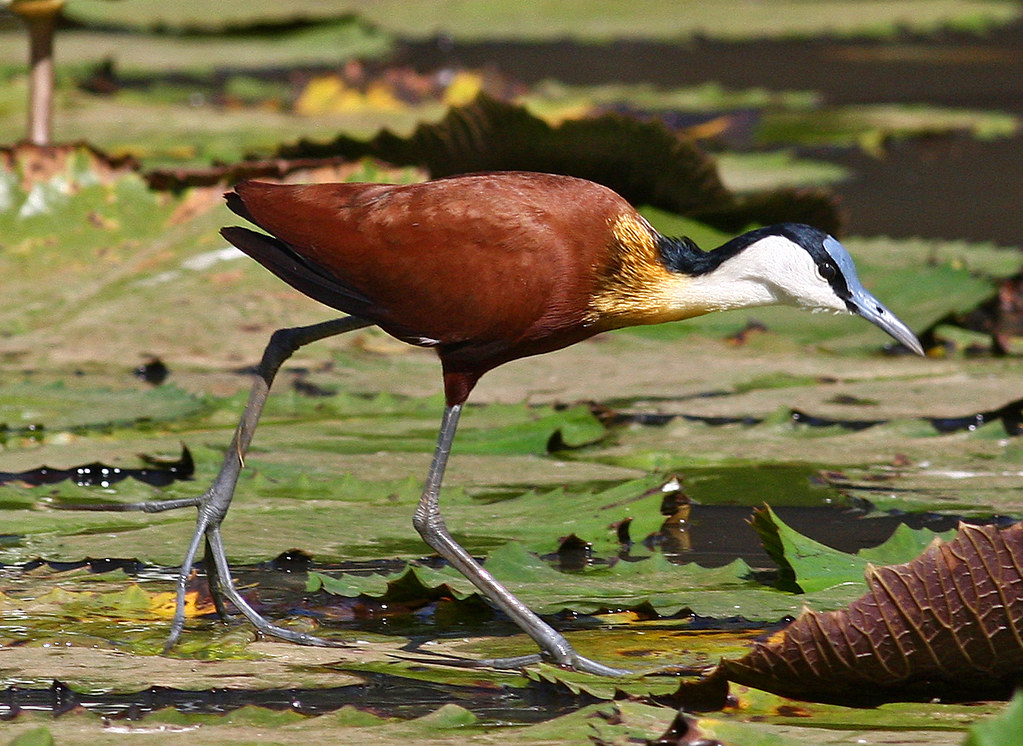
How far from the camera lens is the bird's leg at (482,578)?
2.42 meters

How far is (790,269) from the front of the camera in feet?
9.08

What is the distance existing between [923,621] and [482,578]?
0.79 m

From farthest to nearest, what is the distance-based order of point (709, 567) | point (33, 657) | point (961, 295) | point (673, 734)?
point (961, 295)
point (709, 567)
point (33, 657)
point (673, 734)

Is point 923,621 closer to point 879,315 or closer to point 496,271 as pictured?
point 879,315

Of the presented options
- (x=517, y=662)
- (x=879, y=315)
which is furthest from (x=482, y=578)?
(x=879, y=315)

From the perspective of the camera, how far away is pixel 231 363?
422cm

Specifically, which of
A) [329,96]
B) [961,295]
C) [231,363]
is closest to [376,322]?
[231,363]

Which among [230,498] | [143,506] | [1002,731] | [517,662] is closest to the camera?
[1002,731]

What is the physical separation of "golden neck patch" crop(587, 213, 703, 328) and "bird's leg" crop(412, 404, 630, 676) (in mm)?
316

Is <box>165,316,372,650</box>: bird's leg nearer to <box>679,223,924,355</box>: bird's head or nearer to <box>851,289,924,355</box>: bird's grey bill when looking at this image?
<box>679,223,924,355</box>: bird's head

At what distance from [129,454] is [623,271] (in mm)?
1204

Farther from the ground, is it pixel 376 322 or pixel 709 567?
pixel 376 322

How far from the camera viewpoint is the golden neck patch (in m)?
2.79

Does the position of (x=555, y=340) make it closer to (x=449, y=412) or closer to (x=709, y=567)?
(x=449, y=412)
